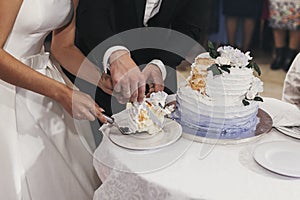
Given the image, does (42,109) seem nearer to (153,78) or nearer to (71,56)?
(71,56)

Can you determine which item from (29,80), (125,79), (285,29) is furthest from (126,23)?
(285,29)

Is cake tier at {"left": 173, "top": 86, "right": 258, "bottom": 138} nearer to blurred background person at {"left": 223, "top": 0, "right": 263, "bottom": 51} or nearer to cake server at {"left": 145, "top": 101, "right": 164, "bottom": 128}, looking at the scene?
cake server at {"left": 145, "top": 101, "right": 164, "bottom": 128}

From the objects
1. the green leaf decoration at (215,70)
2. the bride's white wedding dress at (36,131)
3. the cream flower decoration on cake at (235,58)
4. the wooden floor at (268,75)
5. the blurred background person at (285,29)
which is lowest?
the wooden floor at (268,75)

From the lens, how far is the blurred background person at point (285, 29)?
4.70 metres

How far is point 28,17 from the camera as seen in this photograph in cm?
167

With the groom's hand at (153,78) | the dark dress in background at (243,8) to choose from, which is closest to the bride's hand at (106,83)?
the groom's hand at (153,78)

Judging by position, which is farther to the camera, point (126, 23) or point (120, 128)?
point (126, 23)

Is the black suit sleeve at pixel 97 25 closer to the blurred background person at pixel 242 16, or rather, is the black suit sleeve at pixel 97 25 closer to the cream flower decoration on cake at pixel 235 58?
the cream flower decoration on cake at pixel 235 58

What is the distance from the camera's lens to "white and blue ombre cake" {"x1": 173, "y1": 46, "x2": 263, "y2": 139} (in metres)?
1.49

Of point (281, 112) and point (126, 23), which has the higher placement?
point (126, 23)

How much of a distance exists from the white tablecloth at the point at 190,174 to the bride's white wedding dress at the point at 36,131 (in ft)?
1.14

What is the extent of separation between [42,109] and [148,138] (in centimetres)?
49

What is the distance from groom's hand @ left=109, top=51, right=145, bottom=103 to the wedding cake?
12 cm

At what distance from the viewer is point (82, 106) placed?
158 centimetres
